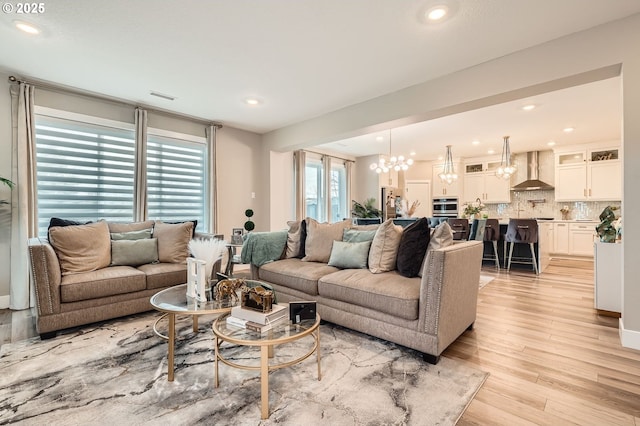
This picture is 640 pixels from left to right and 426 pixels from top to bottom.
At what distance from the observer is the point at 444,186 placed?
27.2 feet

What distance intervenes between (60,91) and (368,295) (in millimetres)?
4369

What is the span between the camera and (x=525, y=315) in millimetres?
3053

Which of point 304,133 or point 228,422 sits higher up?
point 304,133

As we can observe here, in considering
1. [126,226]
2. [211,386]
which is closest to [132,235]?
[126,226]

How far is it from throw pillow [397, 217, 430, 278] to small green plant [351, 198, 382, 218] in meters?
5.18

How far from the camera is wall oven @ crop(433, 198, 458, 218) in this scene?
8.18m

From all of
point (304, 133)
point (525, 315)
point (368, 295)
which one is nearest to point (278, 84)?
point (304, 133)

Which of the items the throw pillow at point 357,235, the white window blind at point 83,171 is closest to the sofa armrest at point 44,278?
the white window blind at point 83,171

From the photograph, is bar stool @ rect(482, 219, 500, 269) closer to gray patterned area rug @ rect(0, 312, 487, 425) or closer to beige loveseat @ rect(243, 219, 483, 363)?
beige loveseat @ rect(243, 219, 483, 363)

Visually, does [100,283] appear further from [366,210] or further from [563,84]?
[366,210]

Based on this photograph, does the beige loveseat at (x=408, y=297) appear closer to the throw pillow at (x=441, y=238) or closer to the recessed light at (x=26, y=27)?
the throw pillow at (x=441, y=238)

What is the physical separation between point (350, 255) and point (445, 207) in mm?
6313

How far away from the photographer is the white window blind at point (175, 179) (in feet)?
14.6

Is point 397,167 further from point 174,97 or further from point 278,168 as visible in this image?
point 174,97
